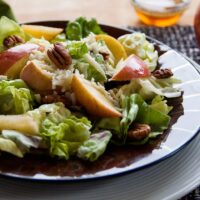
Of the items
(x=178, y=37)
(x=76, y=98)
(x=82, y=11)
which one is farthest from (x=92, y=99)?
(x=82, y=11)

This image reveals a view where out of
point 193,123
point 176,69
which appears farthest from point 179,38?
point 193,123

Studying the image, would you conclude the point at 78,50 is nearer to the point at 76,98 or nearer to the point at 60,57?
the point at 60,57

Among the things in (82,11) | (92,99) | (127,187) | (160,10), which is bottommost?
(82,11)

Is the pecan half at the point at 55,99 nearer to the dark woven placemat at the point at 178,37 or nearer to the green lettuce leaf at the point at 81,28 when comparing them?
the green lettuce leaf at the point at 81,28

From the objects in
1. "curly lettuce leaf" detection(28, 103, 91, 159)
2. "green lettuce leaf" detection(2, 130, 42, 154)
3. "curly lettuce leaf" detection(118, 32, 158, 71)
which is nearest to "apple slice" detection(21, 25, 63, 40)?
"curly lettuce leaf" detection(118, 32, 158, 71)

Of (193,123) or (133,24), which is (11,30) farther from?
(133,24)

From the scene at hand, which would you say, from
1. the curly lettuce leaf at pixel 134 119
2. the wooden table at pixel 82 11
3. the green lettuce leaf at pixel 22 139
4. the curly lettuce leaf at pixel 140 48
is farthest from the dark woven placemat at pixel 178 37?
the green lettuce leaf at pixel 22 139

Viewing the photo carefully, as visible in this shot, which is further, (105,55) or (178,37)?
(178,37)

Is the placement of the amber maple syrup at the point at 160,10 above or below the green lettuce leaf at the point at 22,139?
below
